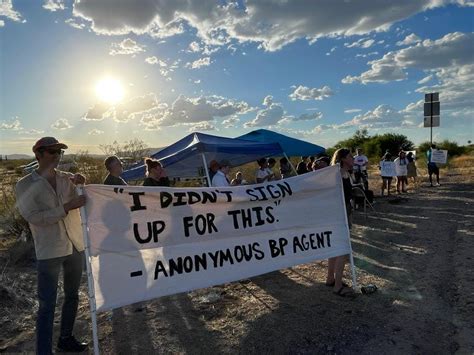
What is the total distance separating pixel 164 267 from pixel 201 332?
89 centimetres

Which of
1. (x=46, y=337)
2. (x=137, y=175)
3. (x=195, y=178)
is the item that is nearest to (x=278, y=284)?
(x=46, y=337)

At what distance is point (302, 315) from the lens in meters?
4.81

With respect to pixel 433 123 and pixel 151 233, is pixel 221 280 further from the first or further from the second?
pixel 433 123

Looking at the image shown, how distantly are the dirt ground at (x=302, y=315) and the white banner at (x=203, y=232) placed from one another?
57 cm

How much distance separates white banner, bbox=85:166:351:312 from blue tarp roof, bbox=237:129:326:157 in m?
7.95

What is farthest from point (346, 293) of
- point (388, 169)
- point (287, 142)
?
point (388, 169)

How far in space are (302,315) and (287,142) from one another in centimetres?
970

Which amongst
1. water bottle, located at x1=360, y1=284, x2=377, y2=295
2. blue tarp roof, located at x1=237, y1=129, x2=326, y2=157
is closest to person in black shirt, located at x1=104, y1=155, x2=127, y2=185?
water bottle, located at x1=360, y1=284, x2=377, y2=295

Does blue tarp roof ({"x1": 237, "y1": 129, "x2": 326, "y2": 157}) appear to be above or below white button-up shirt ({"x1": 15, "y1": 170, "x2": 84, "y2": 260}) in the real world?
above

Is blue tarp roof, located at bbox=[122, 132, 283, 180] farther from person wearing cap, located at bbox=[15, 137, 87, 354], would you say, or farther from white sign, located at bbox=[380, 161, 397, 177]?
white sign, located at bbox=[380, 161, 397, 177]

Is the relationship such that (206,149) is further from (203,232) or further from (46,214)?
(46,214)

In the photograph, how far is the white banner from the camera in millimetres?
3994

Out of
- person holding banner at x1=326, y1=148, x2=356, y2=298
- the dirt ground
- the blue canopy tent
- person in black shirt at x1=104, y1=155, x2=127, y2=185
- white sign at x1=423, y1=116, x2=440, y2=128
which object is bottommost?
the dirt ground

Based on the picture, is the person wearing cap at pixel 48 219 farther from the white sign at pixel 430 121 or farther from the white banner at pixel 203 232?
the white sign at pixel 430 121
